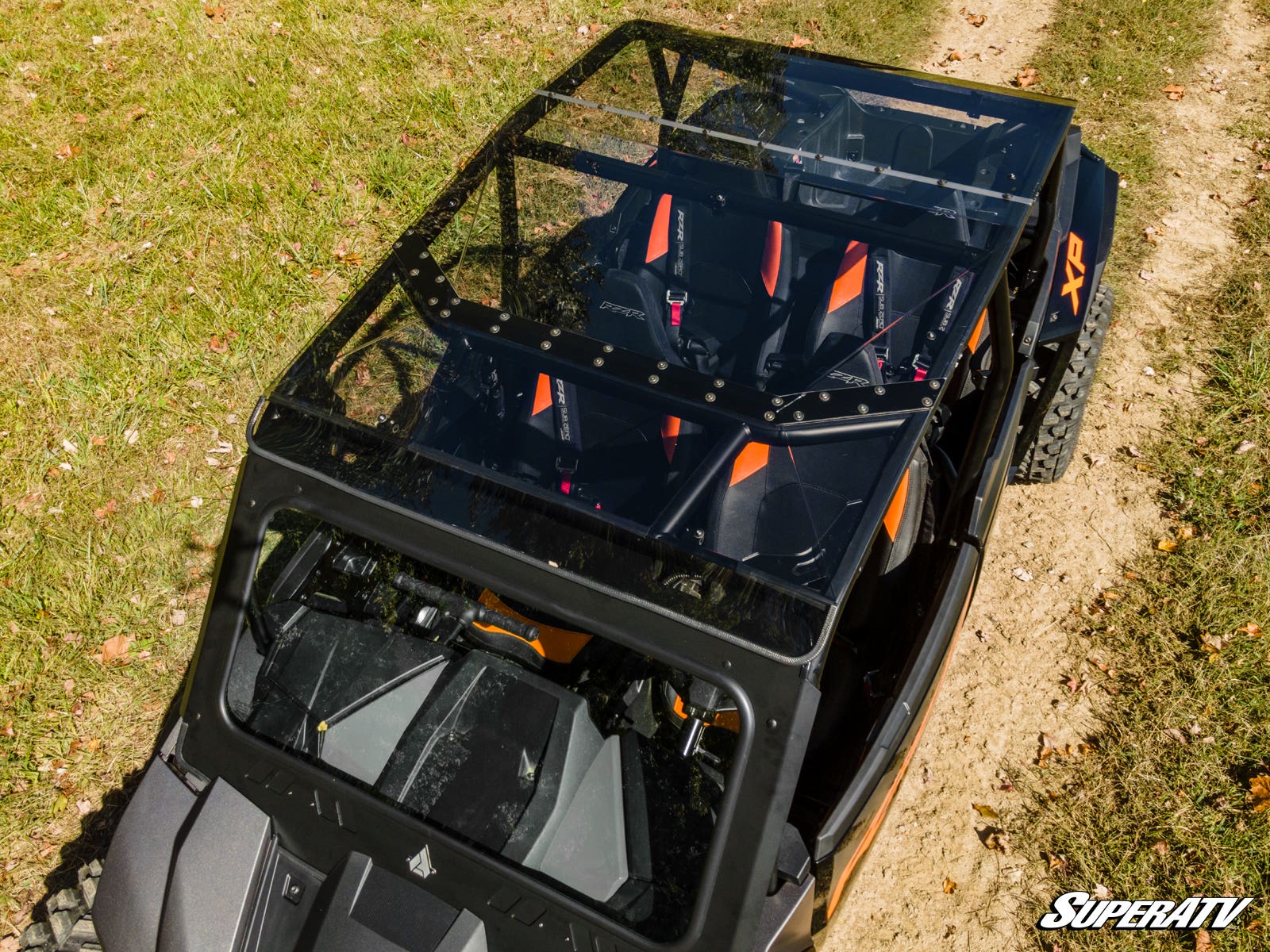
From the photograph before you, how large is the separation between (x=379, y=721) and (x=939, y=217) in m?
1.96

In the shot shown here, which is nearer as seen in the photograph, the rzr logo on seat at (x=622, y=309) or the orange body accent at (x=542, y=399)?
the orange body accent at (x=542, y=399)

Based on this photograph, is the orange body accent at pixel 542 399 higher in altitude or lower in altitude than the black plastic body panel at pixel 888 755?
higher

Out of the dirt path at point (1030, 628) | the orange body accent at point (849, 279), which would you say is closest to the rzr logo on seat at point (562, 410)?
the orange body accent at point (849, 279)

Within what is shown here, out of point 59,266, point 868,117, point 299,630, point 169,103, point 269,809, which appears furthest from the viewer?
point 169,103

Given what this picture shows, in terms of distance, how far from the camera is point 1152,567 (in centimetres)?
366

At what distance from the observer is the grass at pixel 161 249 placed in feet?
11.6

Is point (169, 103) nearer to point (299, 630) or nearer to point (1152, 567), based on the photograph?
point (299, 630)

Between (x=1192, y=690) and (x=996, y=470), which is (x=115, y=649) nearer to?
(x=996, y=470)

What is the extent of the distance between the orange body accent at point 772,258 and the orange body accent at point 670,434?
62cm

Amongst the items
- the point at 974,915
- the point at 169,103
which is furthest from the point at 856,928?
the point at 169,103

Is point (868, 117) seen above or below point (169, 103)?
above

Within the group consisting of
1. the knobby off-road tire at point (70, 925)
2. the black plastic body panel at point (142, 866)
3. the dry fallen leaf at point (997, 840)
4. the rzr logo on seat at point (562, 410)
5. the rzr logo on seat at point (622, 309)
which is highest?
the rzr logo on seat at point (622, 309)

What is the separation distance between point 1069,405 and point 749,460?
6.93 ft

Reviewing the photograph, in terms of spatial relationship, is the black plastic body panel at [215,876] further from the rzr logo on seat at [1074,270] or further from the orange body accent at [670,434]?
the rzr logo on seat at [1074,270]
